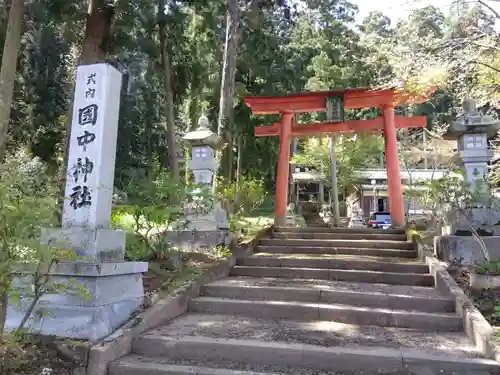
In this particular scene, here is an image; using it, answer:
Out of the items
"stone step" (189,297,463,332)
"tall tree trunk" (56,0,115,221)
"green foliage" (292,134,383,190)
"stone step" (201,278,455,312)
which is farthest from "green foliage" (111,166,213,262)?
"green foliage" (292,134,383,190)

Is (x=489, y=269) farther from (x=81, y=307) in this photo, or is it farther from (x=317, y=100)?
(x=317, y=100)

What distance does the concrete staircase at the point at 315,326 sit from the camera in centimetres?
364

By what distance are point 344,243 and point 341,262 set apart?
140cm

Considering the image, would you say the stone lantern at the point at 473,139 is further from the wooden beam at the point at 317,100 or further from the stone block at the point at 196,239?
the stone block at the point at 196,239

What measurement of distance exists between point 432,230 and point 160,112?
20.2 meters

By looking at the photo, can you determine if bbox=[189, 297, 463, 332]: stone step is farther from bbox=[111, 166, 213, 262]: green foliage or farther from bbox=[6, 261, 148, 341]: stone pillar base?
bbox=[6, 261, 148, 341]: stone pillar base

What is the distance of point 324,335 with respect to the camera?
4.31 meters

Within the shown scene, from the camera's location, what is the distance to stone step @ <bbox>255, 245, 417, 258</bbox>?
750 centimetres

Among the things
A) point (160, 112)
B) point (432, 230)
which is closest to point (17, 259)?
point (432, 230)

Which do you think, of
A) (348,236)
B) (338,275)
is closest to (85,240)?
(338,275)

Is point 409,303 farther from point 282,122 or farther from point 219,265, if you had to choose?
point 282,122

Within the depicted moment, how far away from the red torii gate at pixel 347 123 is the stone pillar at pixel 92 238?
6720 millimetres

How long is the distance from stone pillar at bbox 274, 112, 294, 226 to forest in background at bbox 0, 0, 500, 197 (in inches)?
59.9

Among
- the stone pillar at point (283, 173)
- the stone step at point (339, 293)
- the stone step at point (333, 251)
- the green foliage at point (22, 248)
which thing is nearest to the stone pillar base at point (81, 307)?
the green foliage at point (22, 248)
